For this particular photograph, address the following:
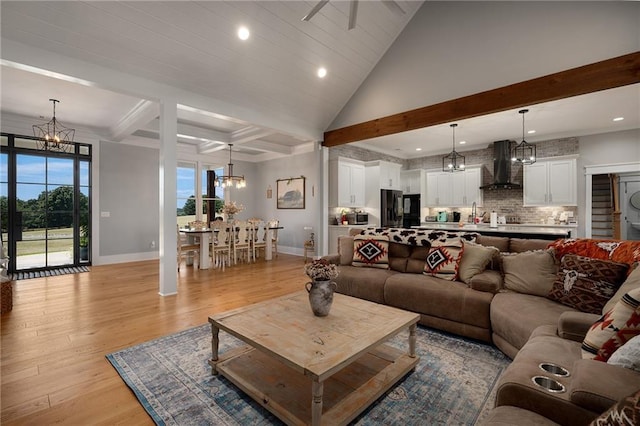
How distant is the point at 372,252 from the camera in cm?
377

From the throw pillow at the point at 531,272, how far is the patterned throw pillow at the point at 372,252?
1.32 m

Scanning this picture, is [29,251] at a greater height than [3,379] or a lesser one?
greater

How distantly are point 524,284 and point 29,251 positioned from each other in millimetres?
8046

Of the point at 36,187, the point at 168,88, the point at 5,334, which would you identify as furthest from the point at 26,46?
the point at 36,187

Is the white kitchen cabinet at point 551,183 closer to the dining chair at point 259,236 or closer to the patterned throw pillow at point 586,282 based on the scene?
the patterned throw pillow at point 586,282

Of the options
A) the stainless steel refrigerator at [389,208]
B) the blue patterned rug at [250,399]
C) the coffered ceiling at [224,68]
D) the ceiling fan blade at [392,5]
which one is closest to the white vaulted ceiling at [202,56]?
the coffered ceiling at [224,68]

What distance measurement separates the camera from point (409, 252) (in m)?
3.78

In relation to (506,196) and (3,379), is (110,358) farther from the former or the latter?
(506,196)

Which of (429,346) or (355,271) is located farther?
(355,271)

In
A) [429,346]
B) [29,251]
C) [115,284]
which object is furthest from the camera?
[29,251]

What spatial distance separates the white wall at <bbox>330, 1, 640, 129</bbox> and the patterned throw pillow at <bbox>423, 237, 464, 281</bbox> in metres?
2.52

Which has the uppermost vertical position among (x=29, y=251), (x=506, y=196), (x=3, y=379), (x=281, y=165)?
(x=281, y=165)

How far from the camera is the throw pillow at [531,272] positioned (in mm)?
2566

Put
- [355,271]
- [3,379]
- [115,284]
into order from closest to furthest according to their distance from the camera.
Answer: [3,379], [355,271], [115,284]
